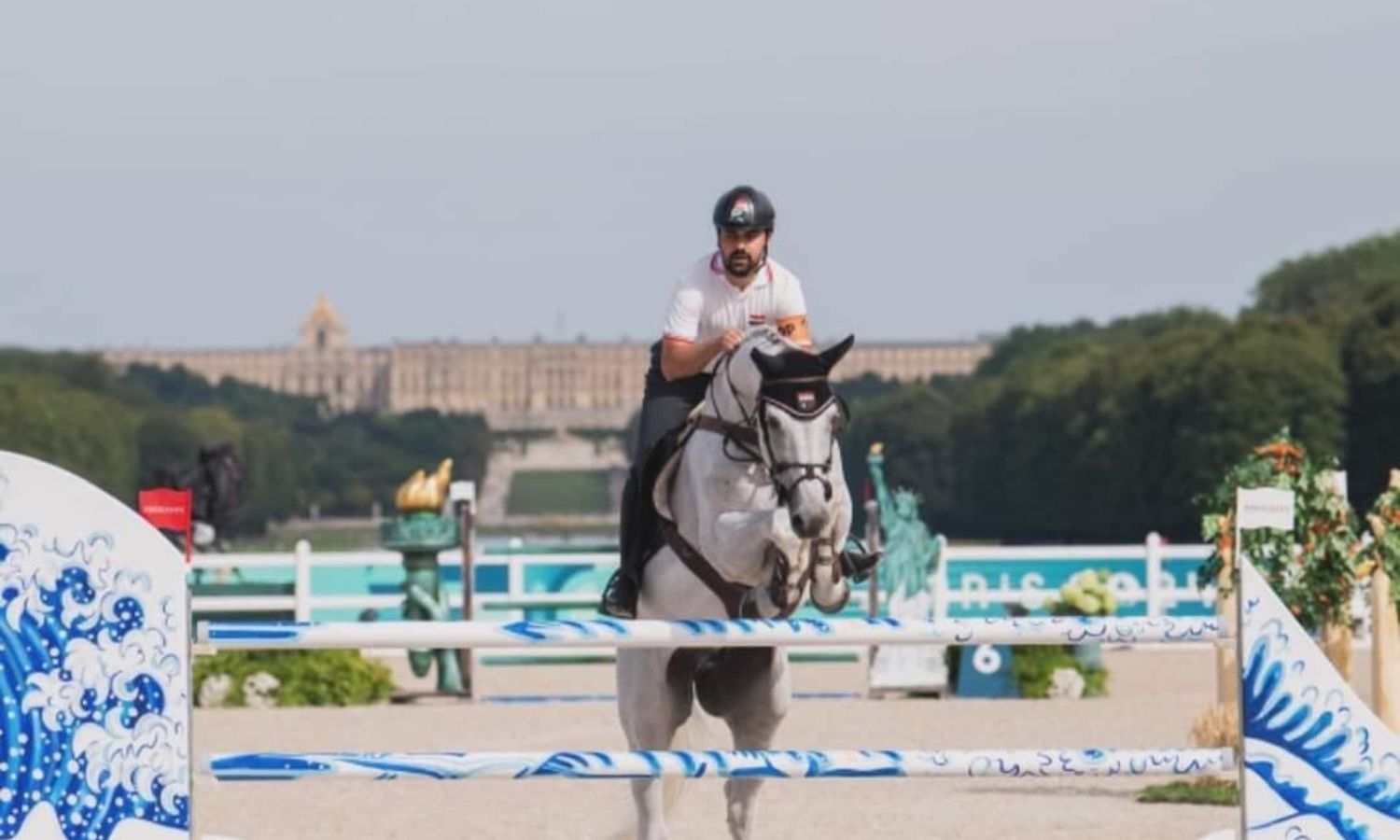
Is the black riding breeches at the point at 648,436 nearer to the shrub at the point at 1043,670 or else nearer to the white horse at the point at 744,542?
the white horse at the point at 744,542

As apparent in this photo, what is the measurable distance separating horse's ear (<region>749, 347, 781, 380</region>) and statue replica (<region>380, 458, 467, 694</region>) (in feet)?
45.5

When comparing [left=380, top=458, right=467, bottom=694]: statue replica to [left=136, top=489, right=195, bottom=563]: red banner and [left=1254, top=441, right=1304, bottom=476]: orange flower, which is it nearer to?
[left=136, top=489, right=195, bottom=563]: red banner

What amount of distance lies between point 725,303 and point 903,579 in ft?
45.8

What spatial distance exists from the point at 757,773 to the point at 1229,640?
119cm

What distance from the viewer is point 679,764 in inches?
311

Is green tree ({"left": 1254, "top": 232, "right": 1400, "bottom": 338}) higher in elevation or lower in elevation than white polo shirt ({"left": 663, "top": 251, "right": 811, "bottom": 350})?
higher

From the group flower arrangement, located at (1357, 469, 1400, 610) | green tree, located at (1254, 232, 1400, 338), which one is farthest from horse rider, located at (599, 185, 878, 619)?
green tree, located at (1254, 232, 1400, 338)

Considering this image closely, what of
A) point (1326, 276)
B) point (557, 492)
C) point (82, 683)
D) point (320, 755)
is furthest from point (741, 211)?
point (557, 492)

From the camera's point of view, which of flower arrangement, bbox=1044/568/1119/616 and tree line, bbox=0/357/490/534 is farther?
tree line, bbox=0/357/490/534

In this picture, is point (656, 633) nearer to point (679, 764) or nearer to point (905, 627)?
point (679, 764)

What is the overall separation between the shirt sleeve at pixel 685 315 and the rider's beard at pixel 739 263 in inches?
4.8

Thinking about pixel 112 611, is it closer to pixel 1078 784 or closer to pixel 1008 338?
pixel 1078 784

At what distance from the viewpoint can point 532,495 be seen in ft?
538

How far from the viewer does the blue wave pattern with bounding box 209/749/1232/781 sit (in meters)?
7.78
